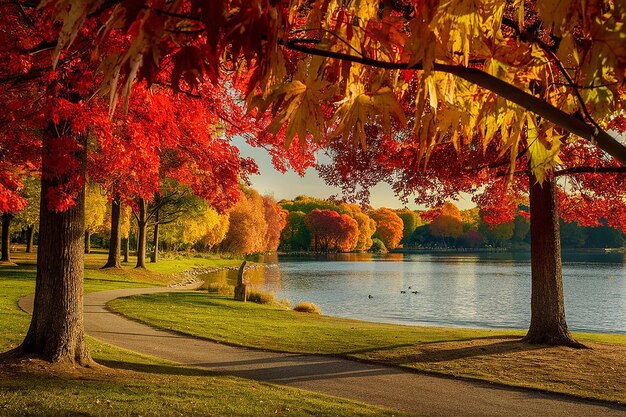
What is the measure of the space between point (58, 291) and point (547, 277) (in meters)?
10.5

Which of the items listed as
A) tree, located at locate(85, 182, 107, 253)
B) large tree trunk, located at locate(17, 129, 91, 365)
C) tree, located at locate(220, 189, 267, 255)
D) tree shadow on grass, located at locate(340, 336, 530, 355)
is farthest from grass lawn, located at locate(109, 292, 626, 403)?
tree, located at locate(220, 189, 267, 255)

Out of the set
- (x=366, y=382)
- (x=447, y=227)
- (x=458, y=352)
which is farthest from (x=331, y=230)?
(x=366, y=382)

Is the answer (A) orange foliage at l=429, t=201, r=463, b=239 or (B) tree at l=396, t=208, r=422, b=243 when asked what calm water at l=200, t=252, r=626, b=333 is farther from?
(B) tree at l=396, t=208, r=422, b=243

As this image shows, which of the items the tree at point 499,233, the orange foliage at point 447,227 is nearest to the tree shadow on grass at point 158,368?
the tree at point 499,233

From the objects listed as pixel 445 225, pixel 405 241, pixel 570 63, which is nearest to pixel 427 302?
pixel 570 63

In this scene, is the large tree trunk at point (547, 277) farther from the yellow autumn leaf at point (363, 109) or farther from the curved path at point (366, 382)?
the yellow autumn leaf at point (363, 109)

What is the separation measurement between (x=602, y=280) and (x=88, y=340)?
153 feet

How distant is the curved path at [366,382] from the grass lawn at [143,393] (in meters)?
0.77

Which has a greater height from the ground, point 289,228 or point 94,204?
point 289,228

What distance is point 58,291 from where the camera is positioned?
935 cm

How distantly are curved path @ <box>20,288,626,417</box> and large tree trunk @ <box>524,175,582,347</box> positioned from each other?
3.94 metres

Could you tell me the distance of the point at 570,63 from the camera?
3721 mm

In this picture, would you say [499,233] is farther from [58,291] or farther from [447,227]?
[58,291]

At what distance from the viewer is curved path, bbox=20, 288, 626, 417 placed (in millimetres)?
8805
